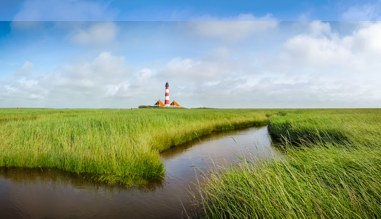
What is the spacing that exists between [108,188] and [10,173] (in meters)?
4.23

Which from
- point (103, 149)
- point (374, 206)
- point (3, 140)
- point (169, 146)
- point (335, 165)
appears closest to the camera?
point (374, 206)

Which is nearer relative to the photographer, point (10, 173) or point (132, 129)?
point (10, 173)

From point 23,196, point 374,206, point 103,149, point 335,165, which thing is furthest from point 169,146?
point 374,206

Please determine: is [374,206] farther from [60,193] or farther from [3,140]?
[3,140]

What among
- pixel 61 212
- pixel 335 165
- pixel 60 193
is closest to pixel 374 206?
pixel 335 165

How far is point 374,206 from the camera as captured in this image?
11.9 ft

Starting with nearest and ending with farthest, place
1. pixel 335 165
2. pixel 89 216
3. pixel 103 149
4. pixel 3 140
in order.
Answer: pixel 335 165
pixel 89 216
pixel 103 149
pixel 3 140

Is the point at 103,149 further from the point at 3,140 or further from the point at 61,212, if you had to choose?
the point at 3,140

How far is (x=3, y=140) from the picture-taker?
34.0ft

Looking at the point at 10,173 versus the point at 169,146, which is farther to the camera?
the point at 169,146

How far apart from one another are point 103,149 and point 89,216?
10.7 feet

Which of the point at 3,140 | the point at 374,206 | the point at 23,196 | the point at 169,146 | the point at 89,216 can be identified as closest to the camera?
the point at 374,206

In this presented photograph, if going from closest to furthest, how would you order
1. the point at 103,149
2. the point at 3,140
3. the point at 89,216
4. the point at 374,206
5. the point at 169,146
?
1. the point at 374,206
2. the point at 89,216
3. the point at 103,149
4. the point at 3,140
5. the point at 169,146

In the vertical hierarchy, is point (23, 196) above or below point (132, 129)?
below
